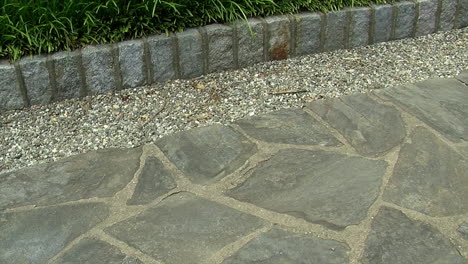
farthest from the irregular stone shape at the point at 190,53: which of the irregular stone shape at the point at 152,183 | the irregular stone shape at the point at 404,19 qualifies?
the irregular stone shape at the point at 404,19

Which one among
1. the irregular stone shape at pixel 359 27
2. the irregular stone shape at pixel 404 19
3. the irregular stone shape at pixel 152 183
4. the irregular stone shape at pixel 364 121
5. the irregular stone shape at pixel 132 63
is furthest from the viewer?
the irregular stone shape at pixel 404 19

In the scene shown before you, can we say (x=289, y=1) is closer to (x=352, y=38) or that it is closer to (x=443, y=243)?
(x=352, y=38)

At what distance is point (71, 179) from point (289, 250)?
3.37 feet

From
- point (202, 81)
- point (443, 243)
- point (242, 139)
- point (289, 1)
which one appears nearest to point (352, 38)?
point (289, 1)

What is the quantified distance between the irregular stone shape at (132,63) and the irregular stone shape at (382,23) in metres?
1.49

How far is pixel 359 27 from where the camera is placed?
3.66 meters

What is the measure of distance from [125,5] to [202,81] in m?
0.59

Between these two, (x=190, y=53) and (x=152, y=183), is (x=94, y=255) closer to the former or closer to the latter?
(x=152, y=183)

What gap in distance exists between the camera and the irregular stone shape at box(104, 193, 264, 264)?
2131 mm

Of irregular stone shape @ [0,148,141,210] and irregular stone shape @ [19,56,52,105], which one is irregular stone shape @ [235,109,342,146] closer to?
irregular stone shape @ [0,148,141,210]

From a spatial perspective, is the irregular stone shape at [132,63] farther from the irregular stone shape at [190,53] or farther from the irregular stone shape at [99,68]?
the irregular stone shape at [190,53]

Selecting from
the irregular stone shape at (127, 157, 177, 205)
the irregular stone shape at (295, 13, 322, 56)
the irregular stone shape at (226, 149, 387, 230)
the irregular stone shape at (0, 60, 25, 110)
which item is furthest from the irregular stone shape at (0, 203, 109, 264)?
the irregular stone shape at (295, 13, 322, 56)

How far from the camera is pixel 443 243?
215 centimetres

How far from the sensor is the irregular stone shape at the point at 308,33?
137 inches
